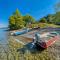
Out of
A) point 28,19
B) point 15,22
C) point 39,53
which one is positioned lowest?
point 39,53

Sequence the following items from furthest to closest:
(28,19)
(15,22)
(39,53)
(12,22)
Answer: (28,19)
(15,22)
(12,22)
(39,53)

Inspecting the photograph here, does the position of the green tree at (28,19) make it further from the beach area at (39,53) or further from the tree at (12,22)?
the beach area at (39,53)

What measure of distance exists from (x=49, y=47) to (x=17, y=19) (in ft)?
98.4

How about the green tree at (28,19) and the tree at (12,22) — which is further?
the green tree at (28,19)

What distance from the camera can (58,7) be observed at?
80.8 feet

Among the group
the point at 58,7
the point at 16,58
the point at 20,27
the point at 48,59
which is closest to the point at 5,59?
the point at 16,58

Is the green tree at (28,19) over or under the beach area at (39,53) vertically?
over

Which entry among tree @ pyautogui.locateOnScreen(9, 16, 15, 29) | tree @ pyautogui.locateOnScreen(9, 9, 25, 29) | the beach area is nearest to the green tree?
tree @ pyautogui.locateOnScreen(9, 9, 25, 29)

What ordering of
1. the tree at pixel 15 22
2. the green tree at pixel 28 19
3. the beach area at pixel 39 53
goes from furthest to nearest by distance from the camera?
1. the green tree at pixel 28 19
2. the tree at pixel 15 22
3. the beach area at pixel 39 53

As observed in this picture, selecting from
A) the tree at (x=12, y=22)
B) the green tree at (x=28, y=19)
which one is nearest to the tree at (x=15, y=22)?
the tree at (x=12, y=22)

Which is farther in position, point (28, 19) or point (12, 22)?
point (28, 19)

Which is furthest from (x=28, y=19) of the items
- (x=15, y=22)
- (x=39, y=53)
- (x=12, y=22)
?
(x=39, y=53)

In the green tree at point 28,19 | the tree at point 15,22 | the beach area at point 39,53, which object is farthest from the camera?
the green tree at point 28,19

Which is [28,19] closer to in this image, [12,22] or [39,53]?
[12,22]
